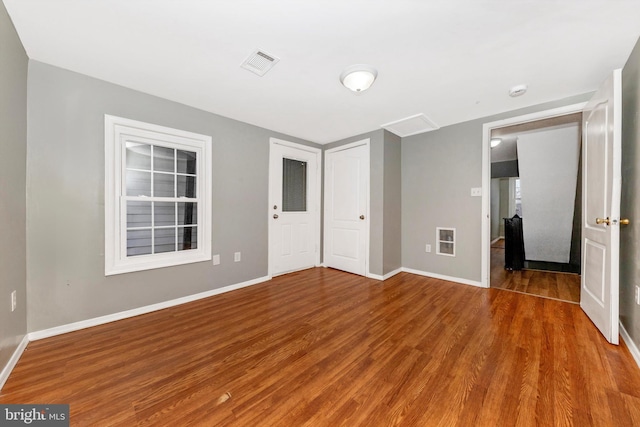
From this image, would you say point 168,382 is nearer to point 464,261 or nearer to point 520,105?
point 464,261

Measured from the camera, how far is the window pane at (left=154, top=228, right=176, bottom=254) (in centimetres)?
265

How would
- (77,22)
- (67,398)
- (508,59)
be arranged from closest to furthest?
(67,398) < (77,22) < (508,59)

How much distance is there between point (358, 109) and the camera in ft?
9.65

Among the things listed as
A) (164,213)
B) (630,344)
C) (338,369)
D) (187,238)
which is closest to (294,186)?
(187,238)

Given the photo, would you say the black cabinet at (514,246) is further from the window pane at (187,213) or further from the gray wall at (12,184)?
the gray wall at (12,184)

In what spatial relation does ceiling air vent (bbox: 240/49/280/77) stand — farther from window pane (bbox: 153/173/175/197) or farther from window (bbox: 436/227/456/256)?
window (bbox: 436/227/456/256)

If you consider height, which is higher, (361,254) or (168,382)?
(361,254)

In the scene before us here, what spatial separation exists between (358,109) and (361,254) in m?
2.13

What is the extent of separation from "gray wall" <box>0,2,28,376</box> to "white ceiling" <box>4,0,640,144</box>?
0.68 ft

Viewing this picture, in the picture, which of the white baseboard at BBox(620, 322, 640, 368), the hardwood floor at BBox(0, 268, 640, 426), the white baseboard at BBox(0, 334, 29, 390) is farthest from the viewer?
the white baseboard at BBox(620, 322, 640, 368)

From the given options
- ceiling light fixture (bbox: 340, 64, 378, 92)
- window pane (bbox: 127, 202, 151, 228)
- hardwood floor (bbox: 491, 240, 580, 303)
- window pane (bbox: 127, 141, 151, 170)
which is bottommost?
hardwood floor (bbox: 491, 240, 580, 303)

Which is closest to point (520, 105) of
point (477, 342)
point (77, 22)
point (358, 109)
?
point (358, 109)

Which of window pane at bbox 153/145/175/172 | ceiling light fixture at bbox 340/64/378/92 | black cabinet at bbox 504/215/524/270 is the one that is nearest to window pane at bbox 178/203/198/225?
window pane at bbox 153/145/175/172

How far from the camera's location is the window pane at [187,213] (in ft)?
9.30
